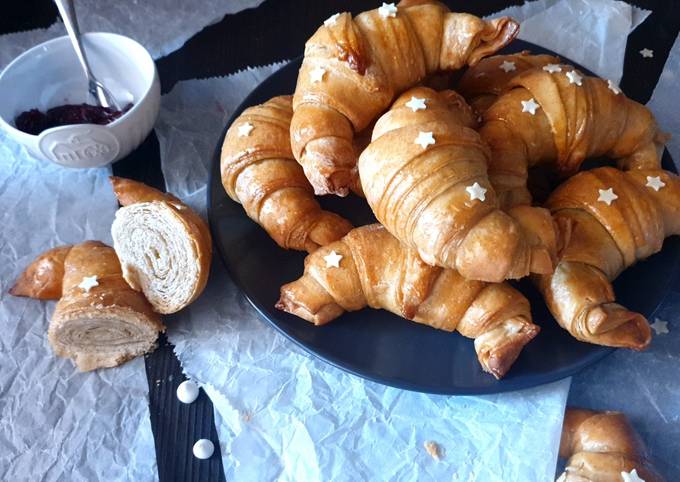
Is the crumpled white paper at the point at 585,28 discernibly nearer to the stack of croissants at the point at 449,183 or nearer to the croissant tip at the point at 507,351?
the stack of croissants at the point at 449,183

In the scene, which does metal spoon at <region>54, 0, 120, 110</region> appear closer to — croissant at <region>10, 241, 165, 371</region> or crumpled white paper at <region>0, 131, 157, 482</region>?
crumpled white paper at <region>0, 131, 157, 482</region>

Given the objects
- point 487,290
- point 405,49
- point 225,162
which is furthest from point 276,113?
point 487,290

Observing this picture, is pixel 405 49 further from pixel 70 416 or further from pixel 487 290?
pixel 70 416

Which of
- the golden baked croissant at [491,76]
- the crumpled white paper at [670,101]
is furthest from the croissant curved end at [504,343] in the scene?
the crumpled white paper at [670,101]

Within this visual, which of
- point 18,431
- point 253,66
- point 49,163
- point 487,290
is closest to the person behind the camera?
point 487,290

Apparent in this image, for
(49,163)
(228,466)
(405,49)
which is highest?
(405,49)

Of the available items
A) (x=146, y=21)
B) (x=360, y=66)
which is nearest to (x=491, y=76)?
(x=360, y=66)

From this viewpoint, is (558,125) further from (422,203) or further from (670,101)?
(670,101)
